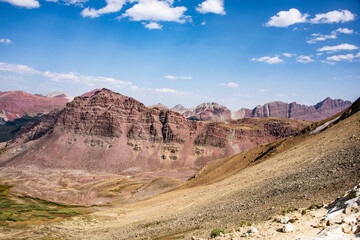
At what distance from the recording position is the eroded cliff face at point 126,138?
13475 centimetres

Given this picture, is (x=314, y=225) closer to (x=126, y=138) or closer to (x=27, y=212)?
(x=27, y=212)

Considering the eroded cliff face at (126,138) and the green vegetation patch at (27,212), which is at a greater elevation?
the eroded cliff face at (126,138)

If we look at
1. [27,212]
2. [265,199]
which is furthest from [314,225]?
[27,212]

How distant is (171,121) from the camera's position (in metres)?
158

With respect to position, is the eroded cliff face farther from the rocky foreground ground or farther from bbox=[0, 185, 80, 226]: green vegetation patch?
the rocky foreground ground

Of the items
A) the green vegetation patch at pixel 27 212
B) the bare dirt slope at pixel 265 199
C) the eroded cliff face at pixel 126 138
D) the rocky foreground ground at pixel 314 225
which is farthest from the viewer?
the eroded cliff face at pixel 126 138

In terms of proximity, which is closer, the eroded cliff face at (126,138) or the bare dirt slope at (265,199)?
the bare dirt slope at (265,199)

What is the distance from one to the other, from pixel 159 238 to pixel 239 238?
10137 millimetres

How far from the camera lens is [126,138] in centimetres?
14900

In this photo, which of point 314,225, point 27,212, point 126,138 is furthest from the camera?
point 126,138

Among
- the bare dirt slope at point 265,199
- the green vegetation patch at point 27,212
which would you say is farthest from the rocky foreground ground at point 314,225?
Answer: the green vegetation patch at point 27,212

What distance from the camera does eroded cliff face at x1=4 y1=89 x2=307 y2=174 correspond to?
135 metres

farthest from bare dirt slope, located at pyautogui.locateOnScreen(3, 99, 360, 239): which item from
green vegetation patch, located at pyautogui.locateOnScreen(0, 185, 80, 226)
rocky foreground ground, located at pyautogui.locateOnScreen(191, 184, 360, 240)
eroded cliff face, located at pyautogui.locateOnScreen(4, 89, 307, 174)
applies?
eroded cliff face, located at pyautogui.locateOnScreen(4, 89, 307, 174)

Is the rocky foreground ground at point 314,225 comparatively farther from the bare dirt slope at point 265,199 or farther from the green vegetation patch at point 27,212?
the green vegetation patch at point 27,212
